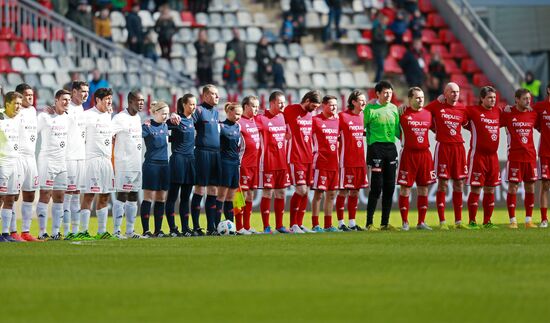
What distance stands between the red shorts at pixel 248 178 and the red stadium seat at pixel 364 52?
1495cm

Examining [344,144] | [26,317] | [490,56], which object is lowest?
[26,317]

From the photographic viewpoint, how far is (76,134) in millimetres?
16391

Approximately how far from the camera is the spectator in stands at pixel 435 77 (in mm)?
30453

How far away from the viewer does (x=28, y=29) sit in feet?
86.4

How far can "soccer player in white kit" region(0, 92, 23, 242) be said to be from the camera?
15484 mm

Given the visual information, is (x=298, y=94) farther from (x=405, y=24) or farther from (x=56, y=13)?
(x=56, y=13)

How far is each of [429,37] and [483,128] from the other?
51.8 ft

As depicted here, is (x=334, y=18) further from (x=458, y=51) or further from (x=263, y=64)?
(x=263, y=64)

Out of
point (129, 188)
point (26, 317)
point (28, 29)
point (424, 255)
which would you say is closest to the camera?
point (26, 317)

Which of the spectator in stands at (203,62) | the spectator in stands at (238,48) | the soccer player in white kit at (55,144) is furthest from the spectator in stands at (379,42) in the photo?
the soccer player in white kit at (55,144)

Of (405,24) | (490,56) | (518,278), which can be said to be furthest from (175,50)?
(518,278)

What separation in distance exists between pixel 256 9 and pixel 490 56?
20.3ft

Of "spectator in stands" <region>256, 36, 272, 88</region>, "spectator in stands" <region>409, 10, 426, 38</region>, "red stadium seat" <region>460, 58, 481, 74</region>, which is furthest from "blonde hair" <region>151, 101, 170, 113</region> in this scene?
"red stadium seat" <region>460, 58, 481, 74</region>

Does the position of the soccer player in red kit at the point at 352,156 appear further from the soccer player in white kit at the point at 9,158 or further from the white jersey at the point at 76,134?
the soccer player in white kit at the point at 9,158
